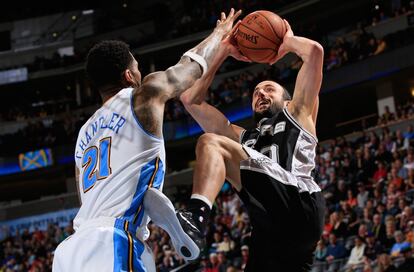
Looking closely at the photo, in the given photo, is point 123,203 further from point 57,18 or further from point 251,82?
point 57,18

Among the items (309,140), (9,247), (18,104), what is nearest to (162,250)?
(9,247)

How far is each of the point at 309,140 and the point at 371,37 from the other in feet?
52.5

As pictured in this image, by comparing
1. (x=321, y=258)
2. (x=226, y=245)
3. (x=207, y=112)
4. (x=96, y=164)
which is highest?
(x=96, y=164)

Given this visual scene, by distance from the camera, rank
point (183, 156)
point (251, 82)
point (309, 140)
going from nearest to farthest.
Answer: point (309, 140) < point (251, 82) < point (183, 156)

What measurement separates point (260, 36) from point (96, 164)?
2.32 meters

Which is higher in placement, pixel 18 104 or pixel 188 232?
pixel 188 232

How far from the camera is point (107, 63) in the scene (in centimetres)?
414

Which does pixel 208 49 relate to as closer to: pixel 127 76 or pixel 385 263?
pixel 127 76

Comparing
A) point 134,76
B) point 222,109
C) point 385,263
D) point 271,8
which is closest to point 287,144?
point 134,76

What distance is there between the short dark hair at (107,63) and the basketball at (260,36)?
5.96 feet

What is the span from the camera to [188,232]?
13.1 ft

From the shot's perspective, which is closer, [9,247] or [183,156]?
[9,247]

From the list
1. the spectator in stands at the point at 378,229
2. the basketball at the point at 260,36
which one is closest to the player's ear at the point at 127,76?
the basketball at the point at 260,36

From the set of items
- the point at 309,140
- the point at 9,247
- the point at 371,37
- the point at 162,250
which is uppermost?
the point at 309,140
